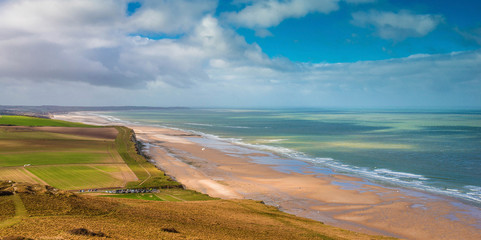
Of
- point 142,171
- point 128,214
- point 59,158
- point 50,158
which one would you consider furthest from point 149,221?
point 50,158

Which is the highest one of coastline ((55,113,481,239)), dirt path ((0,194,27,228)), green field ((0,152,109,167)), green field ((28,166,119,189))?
dirt path ((0,194,27,228))

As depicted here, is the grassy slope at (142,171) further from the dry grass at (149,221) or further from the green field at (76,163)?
the dry grass at (149,221)

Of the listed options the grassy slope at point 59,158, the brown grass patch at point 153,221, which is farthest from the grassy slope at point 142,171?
the brown grass patch at point 153,221

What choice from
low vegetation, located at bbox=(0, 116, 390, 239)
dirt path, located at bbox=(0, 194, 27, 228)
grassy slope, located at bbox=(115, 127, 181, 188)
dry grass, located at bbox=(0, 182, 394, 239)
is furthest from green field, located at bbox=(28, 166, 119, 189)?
dirt path, located at bbox=(0, 194, 27, 228)

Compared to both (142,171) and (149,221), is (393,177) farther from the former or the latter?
(149,221)

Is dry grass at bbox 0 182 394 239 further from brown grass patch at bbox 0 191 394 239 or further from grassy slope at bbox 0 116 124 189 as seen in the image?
grassy slope at bbox 0 116 124 189

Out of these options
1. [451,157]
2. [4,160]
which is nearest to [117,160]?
[4,160]

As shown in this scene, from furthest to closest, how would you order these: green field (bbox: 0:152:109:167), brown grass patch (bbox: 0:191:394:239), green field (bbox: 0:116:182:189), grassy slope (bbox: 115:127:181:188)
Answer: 1. green field (bbox: 0:152:109:167)
2. green field (bbox: 0:116:182:189)
3. grassy slope (bbox: 115:127:181:188)
4. brown grass patch (bbox: 0:191:394:239)
